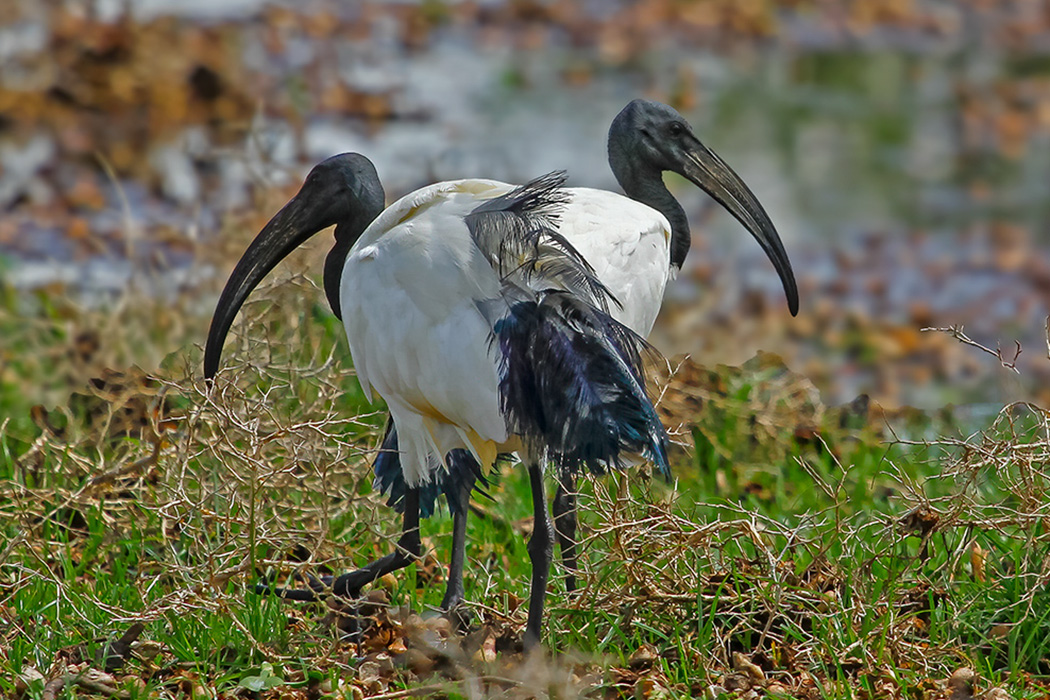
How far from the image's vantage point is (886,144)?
12422 mm

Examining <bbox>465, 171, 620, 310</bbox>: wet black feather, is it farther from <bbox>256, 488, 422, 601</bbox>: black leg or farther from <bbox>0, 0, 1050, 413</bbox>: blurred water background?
<bbox>0, 0, 1050, 413</bbox>: blurred water background

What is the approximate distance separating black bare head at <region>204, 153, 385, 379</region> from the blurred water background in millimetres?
1480

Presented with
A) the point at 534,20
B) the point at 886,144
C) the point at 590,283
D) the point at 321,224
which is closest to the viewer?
the point at 590,283

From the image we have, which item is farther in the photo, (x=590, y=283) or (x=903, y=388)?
(x=903, y=388)

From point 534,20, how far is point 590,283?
13.9 metres

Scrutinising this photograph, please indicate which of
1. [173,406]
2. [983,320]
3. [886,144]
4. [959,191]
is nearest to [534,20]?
[886,144]

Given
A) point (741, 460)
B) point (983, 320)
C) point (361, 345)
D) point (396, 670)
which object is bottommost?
point (983, 320)

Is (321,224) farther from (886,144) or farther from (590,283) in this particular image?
(886,144)

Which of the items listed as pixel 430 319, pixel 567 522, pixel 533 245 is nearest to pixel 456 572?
pixel 567 522

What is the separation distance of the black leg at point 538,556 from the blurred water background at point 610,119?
1.29 meters

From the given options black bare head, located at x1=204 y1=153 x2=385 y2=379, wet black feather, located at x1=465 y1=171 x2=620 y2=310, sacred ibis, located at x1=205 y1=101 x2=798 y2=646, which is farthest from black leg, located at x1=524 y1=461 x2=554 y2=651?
black bare head, located at x1=204 y1=153 x2=385 y2=379

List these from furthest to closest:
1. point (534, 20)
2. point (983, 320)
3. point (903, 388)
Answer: point (534, 20) → point (983, 320) → point (903, 388)

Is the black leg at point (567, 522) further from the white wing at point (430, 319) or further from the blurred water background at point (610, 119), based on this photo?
the blurred water background at point (610, 119)

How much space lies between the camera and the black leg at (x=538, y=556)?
12.3 feet
